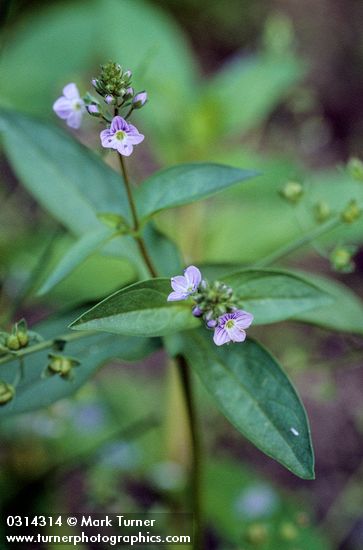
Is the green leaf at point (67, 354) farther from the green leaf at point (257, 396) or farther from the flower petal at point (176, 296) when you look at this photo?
the flower petal at point (176, 296)

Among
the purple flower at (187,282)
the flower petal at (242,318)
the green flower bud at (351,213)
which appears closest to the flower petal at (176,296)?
the purple flower at (187,282)

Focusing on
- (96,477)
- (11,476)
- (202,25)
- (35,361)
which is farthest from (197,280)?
(202,25)

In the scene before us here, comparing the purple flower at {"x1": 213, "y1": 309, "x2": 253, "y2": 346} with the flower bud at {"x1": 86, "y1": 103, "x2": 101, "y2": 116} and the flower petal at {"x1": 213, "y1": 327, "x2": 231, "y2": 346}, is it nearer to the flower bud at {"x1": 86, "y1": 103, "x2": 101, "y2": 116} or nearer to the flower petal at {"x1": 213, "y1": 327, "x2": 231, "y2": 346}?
the flower petal at {"x1": 213, "y1": 327, "x2": 231, "y2": 346}

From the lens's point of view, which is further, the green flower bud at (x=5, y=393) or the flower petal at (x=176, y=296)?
the green flower bud at (x=5, y=393)

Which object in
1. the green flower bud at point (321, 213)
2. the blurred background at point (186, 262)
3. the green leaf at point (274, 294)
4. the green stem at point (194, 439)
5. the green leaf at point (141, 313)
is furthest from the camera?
the blurred background at point (186, 262)

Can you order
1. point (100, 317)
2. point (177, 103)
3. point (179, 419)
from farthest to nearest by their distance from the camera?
point (177, 103) < point (179, 419) < point (100, 317)

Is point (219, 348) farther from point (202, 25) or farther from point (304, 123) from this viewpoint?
point (202, 25)
